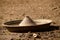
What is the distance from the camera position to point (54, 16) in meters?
3.00

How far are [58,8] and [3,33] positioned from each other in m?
0.96

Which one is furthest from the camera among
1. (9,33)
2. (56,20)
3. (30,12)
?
(30,12)

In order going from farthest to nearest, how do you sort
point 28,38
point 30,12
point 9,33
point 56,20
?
point 30,12 → point 56,20 → point 9,33 → point 28,38

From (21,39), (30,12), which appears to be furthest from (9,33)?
(30,12)

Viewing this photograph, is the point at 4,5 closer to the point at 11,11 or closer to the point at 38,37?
the point at 11,11

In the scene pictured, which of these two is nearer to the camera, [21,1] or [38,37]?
[38,37]

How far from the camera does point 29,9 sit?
10.4 feet

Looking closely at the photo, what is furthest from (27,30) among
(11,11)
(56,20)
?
(11,11)

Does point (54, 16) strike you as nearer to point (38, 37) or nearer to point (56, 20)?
point (56, 20)

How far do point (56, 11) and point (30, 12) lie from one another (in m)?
0.40

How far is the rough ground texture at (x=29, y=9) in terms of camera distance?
10.00 ft

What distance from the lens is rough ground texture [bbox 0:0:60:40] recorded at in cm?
305

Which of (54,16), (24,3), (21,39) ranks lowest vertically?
(21,39)

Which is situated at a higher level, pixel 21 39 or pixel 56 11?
pixel 56 11
